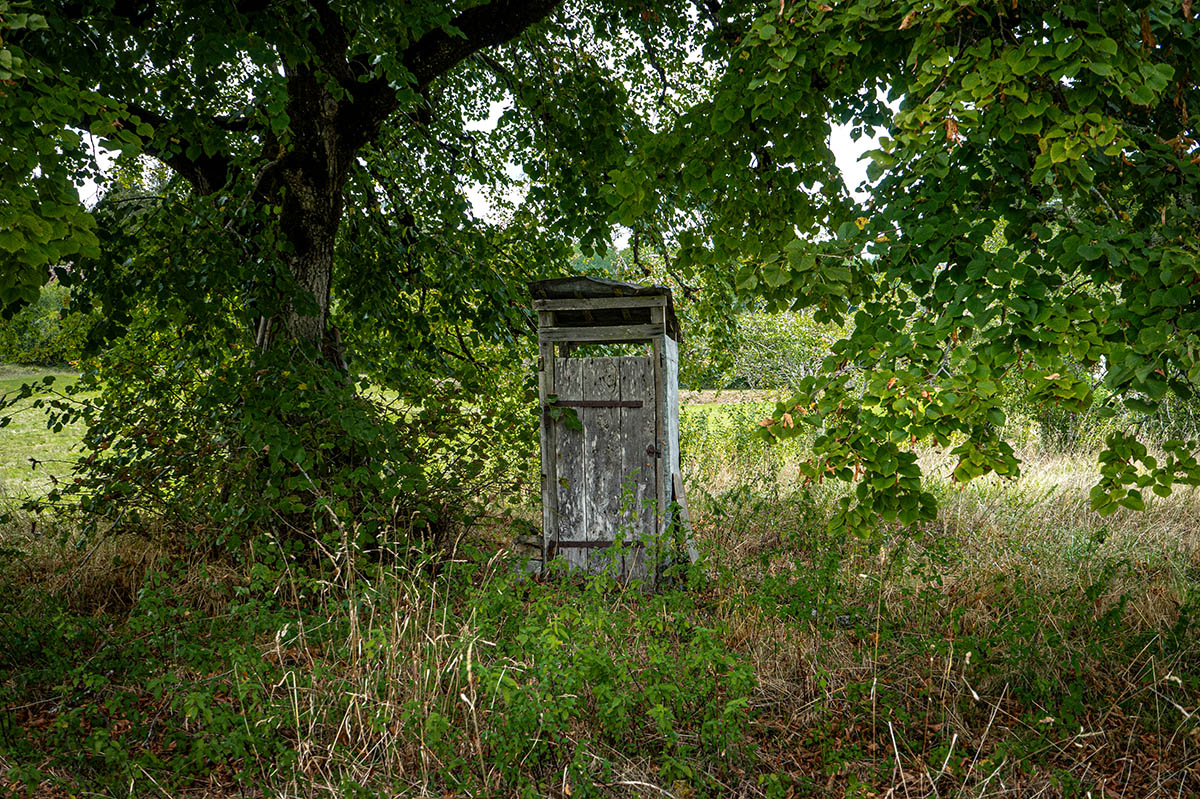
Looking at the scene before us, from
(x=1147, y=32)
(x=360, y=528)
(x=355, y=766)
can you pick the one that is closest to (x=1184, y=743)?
(x=1147, y=32)

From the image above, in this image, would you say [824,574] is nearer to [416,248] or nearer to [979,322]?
[979,322]

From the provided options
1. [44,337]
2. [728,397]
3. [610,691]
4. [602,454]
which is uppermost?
[44,337]

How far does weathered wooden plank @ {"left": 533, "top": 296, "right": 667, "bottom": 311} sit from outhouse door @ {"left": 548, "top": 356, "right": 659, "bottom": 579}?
374 millimetres

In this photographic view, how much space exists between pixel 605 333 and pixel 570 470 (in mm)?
1025

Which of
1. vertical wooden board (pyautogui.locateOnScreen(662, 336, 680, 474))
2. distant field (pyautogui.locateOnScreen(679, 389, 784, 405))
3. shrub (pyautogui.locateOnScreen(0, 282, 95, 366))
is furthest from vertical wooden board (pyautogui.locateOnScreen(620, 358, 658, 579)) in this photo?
shrub (pyautogui.locateOnScreen(0, 282, 95, 366))

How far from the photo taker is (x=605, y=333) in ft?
18.2

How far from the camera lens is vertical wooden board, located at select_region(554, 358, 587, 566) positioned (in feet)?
18.3

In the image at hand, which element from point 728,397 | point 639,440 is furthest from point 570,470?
point 728,397

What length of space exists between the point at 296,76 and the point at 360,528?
3040mm

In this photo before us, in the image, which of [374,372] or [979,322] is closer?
[979,322]

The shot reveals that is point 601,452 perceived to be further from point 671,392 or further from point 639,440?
point 671,392

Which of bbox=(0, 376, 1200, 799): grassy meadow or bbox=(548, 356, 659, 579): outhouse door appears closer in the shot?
bbox=(0, 376, 1200, 799): grassy meadow

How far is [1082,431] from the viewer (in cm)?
957

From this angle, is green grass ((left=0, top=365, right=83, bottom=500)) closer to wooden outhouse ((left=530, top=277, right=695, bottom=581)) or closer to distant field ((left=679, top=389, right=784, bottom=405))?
wooden outhouse ((left=530, top=277, right=695, bottom=581))
